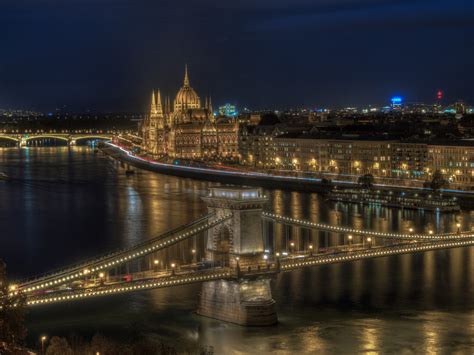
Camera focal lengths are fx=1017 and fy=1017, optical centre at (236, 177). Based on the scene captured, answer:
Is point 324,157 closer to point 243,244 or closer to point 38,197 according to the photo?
point 38,197

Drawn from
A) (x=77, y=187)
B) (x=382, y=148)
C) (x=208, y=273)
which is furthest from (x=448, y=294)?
(x=382, y=148)

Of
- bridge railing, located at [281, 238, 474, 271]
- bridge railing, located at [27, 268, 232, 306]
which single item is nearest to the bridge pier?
bridge railing, located at [27, 268, 232, 306]

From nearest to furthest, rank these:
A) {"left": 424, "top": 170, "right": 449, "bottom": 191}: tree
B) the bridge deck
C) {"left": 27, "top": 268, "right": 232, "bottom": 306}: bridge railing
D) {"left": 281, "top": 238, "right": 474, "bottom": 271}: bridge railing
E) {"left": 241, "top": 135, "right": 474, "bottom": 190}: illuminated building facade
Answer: {"left": 27, "top": 268, "right": 232, "bottom": 306}: bridge railing, the bridge deck, {"left": 281, "top": 238, "right": 474, "bottom": 271}: bridge railing, {"left": 424, "top": 170, "right": 449, "bottom": 191}: tree, {"left": 241, "top": 135, "right": 474, "bottom": 190}: illuminated building facade

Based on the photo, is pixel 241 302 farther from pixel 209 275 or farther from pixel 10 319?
pixel 10 319

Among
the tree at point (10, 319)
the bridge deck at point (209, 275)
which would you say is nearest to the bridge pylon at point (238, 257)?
the bridge deck at point (209, 275)

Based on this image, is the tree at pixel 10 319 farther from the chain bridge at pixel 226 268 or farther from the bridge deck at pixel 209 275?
the chain bridge at pixel 226 268

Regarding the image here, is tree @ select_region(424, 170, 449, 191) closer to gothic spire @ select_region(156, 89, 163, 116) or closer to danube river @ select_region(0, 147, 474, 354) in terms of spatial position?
danube river @ select_region(0, 147, 474, 354)
